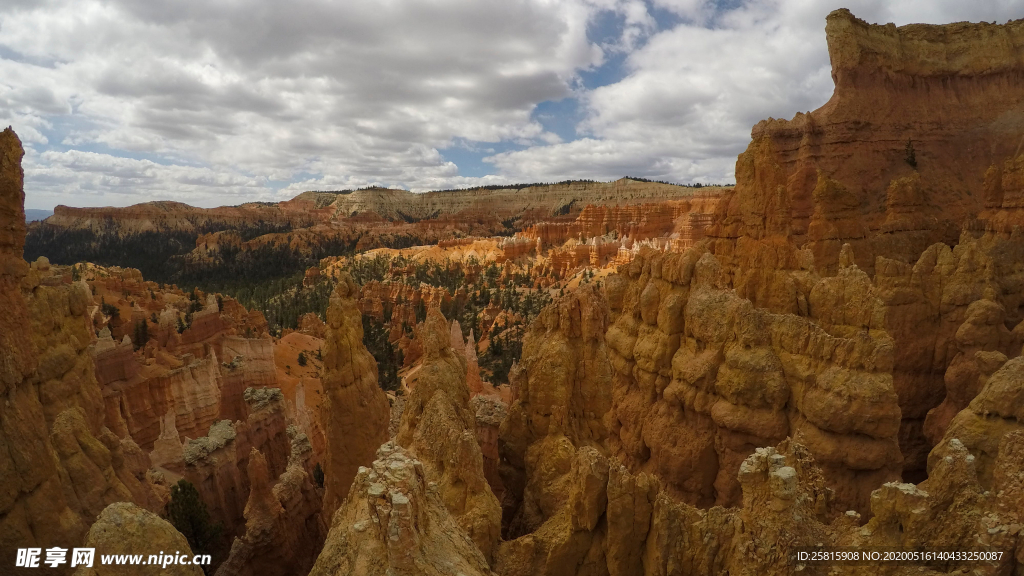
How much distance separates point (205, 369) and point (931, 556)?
17.8 metres

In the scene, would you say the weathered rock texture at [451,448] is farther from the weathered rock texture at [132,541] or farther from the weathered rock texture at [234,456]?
the weathered rock texture at [234,456]

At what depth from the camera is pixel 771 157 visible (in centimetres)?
1323

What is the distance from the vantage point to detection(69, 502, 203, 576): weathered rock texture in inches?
140

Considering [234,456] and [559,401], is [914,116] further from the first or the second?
[234,456]

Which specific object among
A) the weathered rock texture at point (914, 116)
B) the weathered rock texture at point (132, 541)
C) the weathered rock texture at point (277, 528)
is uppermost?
the weathered rock texture at point (914, 116)

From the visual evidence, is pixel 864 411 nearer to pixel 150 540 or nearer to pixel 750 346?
pixel 750 346

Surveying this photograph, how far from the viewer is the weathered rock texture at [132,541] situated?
3.56 m

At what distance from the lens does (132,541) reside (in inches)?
144

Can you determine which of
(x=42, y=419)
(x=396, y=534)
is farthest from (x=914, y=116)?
(x=42, y=419)

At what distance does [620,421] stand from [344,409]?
5731mm

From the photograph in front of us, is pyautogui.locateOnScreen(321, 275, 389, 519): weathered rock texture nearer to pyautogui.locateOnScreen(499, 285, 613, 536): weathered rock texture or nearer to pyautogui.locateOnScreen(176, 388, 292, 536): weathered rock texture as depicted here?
pyautogui.locateOnScreen(176, 388, 292, 536): weathered rock texture

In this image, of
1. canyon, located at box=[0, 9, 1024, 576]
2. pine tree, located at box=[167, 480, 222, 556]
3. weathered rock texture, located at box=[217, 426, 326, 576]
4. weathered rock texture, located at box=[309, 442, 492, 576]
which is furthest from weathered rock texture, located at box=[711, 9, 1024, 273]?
pine tree, located at box=[167, 480, 222, 556]

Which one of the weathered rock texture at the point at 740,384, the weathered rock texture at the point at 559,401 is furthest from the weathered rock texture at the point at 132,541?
the weathered rock texture at the point at 740,384

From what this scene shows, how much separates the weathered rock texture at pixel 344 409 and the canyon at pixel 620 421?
4cm
